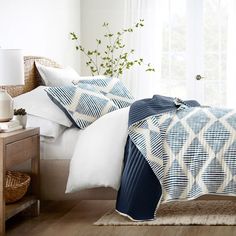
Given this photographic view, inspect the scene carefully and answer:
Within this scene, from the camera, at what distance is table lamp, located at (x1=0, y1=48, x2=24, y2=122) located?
3.42 m

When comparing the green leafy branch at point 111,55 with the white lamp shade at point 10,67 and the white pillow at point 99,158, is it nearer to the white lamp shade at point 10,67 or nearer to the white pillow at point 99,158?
the white pillow at point 99,158

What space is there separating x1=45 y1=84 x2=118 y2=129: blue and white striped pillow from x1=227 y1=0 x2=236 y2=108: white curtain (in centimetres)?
260

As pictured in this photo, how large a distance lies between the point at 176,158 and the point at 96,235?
0.67 m

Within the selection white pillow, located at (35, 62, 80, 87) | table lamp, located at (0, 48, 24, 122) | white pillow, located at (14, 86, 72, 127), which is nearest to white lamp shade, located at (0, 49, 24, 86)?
table lamp, located at (0, 48, 24, 122)

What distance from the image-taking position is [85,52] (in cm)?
687

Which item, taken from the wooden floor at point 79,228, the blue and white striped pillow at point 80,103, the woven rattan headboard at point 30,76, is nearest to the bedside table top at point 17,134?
the blue and white striped pillow at point 80,103

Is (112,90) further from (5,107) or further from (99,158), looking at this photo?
(5,107)

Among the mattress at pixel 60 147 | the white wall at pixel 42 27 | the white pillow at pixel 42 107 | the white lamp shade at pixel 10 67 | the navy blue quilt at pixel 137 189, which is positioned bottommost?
the navy blue quilt at pixel 137 189

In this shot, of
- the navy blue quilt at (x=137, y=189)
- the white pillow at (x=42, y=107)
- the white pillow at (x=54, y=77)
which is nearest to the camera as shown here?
the navy blue quilt at (x=137, y=189)

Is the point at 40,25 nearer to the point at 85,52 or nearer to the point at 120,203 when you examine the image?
the point at 85,52

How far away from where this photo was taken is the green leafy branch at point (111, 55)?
648cm

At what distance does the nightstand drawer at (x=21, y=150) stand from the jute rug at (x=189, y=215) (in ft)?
1.91

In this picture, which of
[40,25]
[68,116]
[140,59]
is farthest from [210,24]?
[68,116]

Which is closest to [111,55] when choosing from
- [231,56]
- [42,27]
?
[231,56]
